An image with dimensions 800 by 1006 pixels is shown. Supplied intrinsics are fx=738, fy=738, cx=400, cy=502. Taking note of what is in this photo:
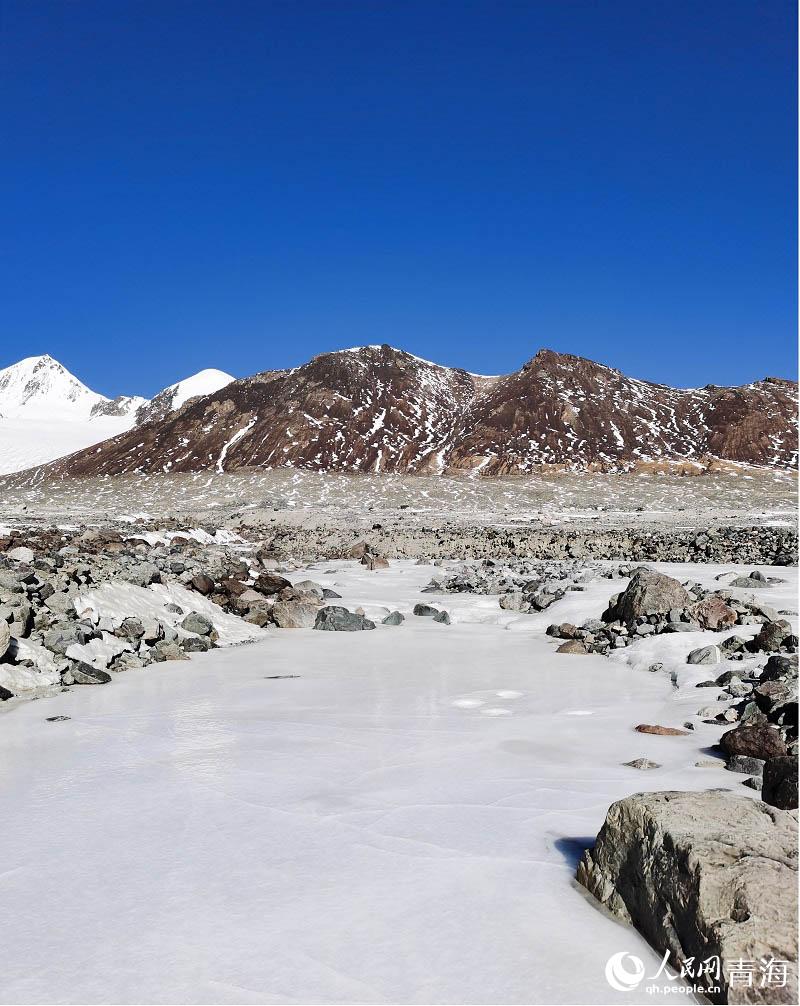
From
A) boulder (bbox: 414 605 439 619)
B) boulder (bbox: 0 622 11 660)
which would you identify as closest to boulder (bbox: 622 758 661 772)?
boulder (bbox: 0 622 11 660)

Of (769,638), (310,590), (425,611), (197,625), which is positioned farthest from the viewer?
(310,590)

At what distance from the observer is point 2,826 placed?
409cm

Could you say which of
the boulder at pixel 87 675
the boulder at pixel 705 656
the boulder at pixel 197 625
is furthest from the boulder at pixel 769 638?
the boulder at pixel 87 675

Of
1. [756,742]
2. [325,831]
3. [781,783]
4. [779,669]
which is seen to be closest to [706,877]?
[781,783]

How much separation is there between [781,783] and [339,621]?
7559 mm

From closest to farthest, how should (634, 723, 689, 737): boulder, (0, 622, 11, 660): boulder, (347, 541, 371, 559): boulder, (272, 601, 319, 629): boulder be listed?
1. (634, 723, 689, 737): boulder
2. (0, 622, 11, 660): boulder
3. (272, 601, 319, 629): boulder
4. (347, 541, 371, 559): boulder

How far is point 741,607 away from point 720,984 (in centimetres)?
870

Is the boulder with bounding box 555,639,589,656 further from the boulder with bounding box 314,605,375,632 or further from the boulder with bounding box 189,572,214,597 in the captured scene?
the boulder with bounding box 189,572,214,597

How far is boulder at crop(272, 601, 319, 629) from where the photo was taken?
1112 cm

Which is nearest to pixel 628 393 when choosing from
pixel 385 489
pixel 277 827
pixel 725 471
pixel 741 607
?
pixel 725 471

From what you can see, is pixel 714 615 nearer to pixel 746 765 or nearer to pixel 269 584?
pixel 746 765

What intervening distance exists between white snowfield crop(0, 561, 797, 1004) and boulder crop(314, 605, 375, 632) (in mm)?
2894

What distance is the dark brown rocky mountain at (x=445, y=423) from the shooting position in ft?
247

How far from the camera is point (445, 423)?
86.8m
